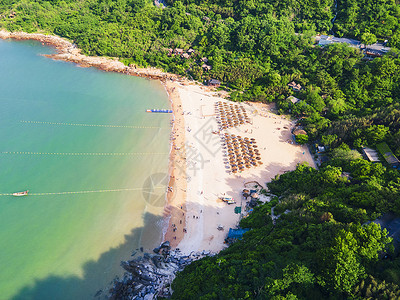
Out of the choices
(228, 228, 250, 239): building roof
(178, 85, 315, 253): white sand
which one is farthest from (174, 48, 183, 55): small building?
(228, 228, 250, 239): building roof

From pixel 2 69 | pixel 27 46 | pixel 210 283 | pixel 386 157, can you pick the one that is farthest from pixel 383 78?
pixel 27 46

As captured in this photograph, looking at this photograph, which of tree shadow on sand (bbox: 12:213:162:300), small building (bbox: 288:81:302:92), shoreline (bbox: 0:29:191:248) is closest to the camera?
tree shadow on sand (bbox: 12:213:162:300)

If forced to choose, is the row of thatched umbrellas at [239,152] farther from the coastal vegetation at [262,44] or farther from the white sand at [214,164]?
the coastal vegetation at [262,44]

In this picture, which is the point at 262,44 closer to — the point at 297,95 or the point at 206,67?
the point at 206,67

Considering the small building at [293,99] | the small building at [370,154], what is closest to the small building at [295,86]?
the small building at [293,99]

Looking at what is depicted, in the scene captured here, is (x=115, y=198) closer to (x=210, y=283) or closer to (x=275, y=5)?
(x=210, y=283)

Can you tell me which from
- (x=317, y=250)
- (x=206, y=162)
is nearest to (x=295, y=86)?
(x=206, y=162)

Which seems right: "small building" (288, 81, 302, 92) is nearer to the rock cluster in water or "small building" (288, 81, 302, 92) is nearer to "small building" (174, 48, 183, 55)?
"small building" (174, 48, 183, 55)
